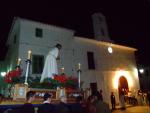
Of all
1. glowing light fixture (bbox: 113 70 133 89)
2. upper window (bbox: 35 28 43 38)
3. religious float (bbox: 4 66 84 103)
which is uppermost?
upper window (bbox: 35 28 43 38)

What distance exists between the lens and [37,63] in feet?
62.7

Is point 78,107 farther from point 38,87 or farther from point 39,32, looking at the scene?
point 39,32

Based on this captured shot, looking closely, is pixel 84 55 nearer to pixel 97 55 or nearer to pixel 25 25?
pixel 97 55

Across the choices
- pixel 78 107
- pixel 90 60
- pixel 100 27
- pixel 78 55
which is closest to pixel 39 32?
pixel 78 55

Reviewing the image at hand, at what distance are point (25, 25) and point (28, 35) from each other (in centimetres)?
103

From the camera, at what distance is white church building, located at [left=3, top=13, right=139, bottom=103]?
19.1 metres

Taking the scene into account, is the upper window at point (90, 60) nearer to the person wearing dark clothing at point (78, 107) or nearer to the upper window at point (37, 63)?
the upper window at point (37, 63)

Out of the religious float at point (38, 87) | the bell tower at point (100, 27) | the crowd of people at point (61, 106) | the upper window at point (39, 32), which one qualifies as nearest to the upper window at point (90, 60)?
the bell tower at point (100, 27)

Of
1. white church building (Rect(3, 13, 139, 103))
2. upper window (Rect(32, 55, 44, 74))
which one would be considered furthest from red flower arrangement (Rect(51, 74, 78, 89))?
upper window (Rect(32, 55, 44, 74))

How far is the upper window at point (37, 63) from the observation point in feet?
61.8

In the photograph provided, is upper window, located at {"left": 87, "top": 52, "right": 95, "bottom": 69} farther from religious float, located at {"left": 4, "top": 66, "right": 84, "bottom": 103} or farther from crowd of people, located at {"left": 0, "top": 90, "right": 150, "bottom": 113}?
crowd of people, located at {"left": 0, "top": 90, "right": 150, "bottom": 113}

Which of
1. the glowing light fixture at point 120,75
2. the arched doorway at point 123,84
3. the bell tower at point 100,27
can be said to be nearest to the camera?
the glowing light fixture at point 120,75

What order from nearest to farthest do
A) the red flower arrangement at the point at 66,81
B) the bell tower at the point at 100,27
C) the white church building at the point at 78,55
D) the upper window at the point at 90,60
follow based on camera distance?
the red flower arrangement at the point at 66,81 → the white church building at the point at 78,55 → the upper window at the point at 90,60 → the bell tower at the point at 100,27

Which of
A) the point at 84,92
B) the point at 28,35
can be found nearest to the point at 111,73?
the point at 28,35
